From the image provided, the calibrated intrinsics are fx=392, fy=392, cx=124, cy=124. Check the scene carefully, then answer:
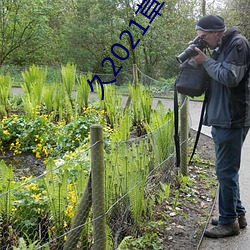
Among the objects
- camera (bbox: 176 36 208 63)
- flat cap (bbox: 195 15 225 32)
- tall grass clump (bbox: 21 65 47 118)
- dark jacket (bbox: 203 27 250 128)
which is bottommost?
tall grass clump (bbox: 21 65 47 118)

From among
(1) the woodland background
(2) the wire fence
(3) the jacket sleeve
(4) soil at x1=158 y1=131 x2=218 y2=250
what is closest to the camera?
(3) the jacket sleeve

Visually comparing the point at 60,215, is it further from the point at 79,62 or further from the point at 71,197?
the point at 79,62

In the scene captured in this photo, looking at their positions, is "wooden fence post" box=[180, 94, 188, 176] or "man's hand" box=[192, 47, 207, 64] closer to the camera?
"man's hand" box=[192, 47, 207, 64]

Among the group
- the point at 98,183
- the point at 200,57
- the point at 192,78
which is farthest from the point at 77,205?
the point at 200,57

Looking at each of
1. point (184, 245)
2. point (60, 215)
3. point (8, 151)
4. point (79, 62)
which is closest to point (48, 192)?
point (60, 215)

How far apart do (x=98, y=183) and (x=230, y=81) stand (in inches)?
49.4

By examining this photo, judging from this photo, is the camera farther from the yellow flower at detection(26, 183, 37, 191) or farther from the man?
the yellow flower at detection(26, 183, 37, 191)

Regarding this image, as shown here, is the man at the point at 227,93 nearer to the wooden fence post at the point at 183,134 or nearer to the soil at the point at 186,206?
the soil at the point at 186,206

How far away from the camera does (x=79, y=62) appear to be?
53.6 ft

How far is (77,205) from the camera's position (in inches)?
114

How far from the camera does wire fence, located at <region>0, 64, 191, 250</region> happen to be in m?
2.58

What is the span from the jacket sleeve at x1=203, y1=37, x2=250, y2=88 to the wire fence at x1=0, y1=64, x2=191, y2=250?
1.00 meters

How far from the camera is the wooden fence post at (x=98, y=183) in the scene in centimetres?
244

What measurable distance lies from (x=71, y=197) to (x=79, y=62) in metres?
13.8
